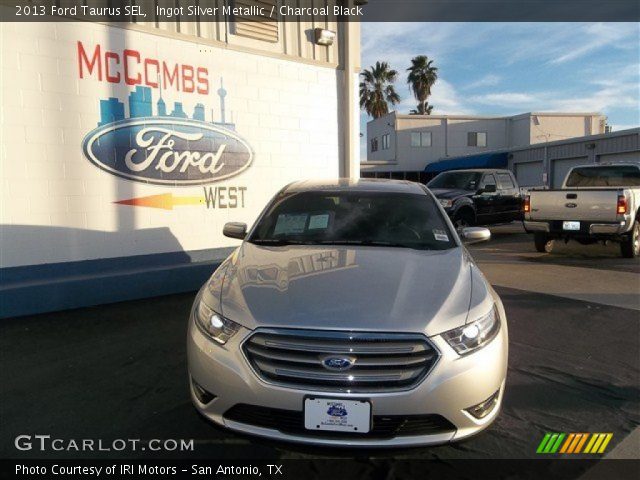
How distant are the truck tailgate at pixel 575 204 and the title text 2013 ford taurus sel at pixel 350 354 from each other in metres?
7.25

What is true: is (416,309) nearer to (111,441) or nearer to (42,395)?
(111,441)

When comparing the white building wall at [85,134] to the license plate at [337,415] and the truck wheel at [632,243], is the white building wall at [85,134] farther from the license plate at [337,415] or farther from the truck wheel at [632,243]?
the truck wheel at [632,243]

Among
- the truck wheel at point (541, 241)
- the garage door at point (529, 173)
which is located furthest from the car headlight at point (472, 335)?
the garage door at point (529, 173)

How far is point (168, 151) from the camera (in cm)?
664

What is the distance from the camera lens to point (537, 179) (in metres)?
27.0

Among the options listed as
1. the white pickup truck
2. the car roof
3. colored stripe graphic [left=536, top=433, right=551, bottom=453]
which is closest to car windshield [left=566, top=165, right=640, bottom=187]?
the white pickup truck

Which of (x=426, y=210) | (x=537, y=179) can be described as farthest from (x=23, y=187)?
(x=537, y=179)

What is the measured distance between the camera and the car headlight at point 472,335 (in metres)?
2.37

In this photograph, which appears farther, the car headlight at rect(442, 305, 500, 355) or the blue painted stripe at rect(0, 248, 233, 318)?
the blue painted stripe at rect(0, 248, 233, 318)

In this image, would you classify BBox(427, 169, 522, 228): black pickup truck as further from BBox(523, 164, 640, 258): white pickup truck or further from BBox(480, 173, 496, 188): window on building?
BBox(523, 164, 640, 258): white pickup truck

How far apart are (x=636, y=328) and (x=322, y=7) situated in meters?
6.56

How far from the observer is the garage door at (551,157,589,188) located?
23672 mm

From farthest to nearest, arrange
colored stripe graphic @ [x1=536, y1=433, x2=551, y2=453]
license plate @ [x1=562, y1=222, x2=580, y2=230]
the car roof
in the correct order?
license plate @ [x1=562, y1=222, x2=580, y2=230], the car roof, colored stripe graphic @ [x1=536, y1=433, x2=551, y2=453]

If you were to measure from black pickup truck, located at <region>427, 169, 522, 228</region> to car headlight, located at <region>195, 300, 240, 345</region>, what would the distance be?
382 inches
